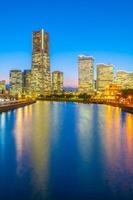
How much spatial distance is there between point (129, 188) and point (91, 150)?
35.4 ft

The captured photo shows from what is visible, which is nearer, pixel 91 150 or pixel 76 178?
pixel 76 178

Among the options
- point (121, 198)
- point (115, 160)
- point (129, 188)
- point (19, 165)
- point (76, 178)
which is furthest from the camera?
point (115, 160)

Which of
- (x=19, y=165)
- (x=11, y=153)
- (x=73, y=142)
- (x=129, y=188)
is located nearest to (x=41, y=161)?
(x=19, y=165)

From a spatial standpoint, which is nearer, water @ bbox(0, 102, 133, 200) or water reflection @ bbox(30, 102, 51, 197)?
water @ bbox(0, 102, 133, 200)

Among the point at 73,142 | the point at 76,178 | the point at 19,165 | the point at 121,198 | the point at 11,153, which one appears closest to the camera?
the point at 121,198

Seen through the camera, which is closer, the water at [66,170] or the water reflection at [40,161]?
the water at [66,170]

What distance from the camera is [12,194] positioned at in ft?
51.1

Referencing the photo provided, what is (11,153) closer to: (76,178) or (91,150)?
(91,150)

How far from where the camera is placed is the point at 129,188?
54.4 feet

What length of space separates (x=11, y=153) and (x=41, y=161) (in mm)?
3799

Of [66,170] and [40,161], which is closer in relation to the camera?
[66,170]

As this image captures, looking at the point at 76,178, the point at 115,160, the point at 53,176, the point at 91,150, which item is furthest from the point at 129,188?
the point at 91,150

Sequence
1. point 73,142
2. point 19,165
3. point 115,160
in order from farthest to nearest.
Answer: point 73,142 → point 115,160 → point 19,165

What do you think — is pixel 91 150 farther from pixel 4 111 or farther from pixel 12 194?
pixel 4 111
